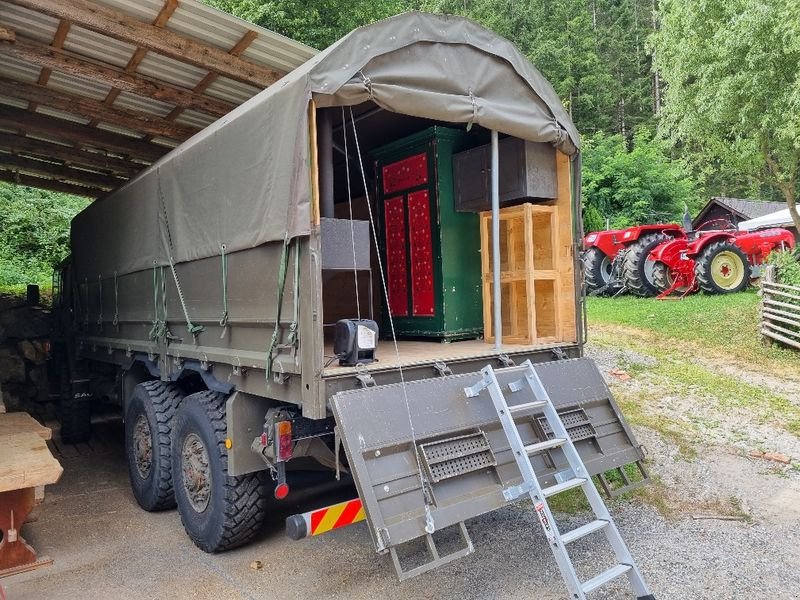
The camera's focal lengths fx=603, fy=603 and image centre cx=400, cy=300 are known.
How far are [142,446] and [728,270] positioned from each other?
1311cm

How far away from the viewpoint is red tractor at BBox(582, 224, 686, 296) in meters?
14.1

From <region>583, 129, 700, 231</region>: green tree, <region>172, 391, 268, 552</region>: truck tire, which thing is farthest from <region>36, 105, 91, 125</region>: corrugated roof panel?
<region>583, 129, 700, 231</region>: green tree

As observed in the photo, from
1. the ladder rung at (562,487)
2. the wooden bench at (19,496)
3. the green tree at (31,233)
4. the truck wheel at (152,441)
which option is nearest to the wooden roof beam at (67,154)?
the truck wheel at (152,441)

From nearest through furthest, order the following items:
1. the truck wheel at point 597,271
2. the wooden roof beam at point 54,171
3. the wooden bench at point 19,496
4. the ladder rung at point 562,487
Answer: the ladder rung at point 562,487 < the wooden bench at point 19,496 < the wooden roof beam at point 54,171 < the truck wheel at point 597,271

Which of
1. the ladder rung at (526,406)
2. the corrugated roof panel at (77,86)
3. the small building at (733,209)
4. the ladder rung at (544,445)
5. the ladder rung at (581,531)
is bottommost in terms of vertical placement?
the ladder rung at (581,531)

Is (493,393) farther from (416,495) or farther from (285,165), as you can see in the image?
(285,165)

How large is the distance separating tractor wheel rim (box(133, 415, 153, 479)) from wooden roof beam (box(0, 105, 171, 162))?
480cm

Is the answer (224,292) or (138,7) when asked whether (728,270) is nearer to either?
(224,292)

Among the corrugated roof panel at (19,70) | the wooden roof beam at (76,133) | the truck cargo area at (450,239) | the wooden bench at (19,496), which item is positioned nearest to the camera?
the wooden bench at (19,496)

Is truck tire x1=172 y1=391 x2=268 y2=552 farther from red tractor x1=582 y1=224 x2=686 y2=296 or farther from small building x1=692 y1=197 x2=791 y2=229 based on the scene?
small building x1=692 y1=197 x2=791 y2=229

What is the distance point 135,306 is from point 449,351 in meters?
3.39

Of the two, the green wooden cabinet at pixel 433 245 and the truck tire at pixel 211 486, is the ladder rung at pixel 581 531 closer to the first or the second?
the truck tire at pixel 211 486

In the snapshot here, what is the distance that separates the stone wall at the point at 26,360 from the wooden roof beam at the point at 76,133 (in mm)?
2833

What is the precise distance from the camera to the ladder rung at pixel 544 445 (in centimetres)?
330
